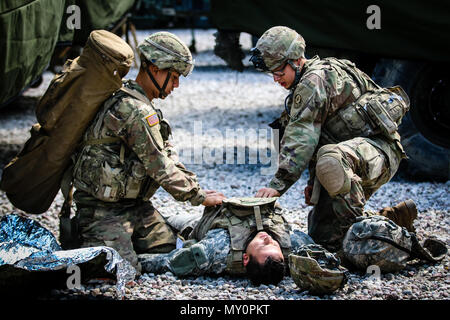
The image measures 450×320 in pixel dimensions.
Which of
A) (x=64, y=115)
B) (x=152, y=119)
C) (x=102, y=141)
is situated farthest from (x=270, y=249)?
(x=64, y=115)

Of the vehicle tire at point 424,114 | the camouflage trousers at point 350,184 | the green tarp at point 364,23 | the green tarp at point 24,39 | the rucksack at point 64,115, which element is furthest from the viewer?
the vehicle tire at point 424,114

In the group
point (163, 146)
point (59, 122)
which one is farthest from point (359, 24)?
point (59, 122)

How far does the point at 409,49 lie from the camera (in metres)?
6.79

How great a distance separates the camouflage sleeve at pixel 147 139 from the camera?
4523 millimetres

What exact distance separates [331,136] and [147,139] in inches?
58.8

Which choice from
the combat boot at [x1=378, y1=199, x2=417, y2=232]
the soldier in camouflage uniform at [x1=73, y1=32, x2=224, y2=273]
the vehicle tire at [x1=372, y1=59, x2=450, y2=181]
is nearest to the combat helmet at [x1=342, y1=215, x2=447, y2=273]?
the combat boot at [x1=378, y1=199, x2=417, y2=232]

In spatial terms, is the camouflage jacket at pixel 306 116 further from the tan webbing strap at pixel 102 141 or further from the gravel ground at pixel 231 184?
the tan webbing strap at pixel 102 141

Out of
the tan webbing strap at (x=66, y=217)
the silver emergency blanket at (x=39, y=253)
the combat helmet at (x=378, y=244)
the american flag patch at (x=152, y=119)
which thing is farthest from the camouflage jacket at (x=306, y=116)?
the tan webbing strap at (x=66, y=217)

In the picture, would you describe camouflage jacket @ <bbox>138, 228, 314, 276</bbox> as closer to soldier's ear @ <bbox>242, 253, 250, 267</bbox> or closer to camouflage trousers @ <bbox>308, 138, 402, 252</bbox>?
soldier's ear @ <bbox>242, 253, 250, 267</bbox>

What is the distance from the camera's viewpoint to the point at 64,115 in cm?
459

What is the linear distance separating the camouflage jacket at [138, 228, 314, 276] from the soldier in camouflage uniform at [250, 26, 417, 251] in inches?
16.6
